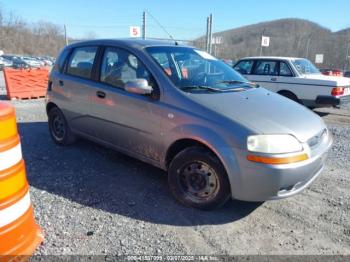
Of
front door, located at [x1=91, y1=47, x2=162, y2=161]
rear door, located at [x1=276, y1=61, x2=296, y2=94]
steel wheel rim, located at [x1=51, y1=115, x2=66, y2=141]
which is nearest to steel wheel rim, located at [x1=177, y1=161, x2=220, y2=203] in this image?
front door, located at [x1=91, y1=47, x2=162, y2=161]

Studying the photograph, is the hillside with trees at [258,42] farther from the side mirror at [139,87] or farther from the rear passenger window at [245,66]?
the side mirror at [139,87]

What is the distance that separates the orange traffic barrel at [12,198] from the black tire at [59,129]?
108 inches

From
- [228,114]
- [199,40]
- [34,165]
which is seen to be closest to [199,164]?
[228,114]

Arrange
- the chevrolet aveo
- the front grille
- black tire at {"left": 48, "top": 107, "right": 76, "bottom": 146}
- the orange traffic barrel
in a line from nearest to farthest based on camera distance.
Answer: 1. the orange traffic barrel
2. the chevrolet aveo
3. the front grille
4. black tire at {"left": 48, "top": 107, "right": 76, "bottom": 146}

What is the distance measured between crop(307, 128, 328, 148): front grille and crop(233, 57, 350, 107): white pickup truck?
218 inches

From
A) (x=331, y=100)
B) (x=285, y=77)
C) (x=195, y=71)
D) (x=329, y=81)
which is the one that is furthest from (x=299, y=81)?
(x=195, y=71)

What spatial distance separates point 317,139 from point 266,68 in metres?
6.74

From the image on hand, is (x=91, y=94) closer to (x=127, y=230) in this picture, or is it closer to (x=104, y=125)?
(x=104, y=125)

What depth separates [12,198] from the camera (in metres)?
2.48

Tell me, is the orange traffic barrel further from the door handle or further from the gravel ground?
the door handle

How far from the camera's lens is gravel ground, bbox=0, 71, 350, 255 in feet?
9.49

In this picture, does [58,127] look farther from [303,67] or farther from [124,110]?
[303,67]

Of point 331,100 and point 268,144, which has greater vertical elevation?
point 268,144

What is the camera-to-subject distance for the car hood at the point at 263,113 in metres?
3.13
